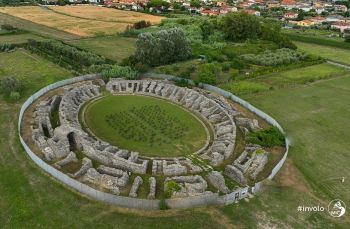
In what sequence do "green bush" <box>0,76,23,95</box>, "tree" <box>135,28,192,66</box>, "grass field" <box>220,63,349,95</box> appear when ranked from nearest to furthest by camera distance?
"green bush" <box>0,76,23,95</box> → "grass field" <box>220,63,349,95</box> → "tree" <box>135,28,192,66</box>

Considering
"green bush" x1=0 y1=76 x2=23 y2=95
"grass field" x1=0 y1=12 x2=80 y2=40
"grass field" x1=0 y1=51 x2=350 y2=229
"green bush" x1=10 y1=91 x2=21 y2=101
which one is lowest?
"grass field" x1=0 y1=51 x2=350 y2=229

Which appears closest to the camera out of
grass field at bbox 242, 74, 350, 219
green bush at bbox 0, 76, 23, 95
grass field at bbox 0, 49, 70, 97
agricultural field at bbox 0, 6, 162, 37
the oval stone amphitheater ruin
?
the oval stone amphitheater ruin

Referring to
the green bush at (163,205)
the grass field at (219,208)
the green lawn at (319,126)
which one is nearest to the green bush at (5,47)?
the grass field at (219,208)

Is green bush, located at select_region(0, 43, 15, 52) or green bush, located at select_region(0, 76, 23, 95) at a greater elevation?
green bush, located at select_region(0, 43, 15, 52)

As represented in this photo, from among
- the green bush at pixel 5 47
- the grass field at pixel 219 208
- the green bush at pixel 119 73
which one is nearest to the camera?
the grass field at pixel 219 208

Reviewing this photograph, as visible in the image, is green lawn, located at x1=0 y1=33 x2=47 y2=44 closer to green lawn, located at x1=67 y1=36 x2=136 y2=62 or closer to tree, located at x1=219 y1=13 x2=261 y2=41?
green lawn, located at x1=67 y1=36 x2=136 y2=62

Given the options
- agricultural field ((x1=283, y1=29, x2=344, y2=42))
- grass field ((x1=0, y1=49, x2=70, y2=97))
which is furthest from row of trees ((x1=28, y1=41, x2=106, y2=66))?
agricultural field ((x1=283, y1=29, x2=344, y2=42))

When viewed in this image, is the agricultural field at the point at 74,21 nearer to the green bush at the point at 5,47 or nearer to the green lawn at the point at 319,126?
the green bush at the point at 5,47
